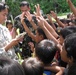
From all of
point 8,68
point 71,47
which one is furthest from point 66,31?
point 8,68

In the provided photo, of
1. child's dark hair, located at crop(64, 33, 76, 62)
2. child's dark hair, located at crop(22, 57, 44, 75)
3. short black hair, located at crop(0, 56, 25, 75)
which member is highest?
short black hair, located at crop(0, 56, 25, 75)

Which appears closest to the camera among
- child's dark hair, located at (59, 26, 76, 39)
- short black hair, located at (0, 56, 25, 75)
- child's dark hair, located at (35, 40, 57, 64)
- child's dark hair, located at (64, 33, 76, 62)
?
short black hair, located at (0, 56, 25, 75)

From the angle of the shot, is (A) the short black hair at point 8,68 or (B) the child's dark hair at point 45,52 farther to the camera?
(B) the child's dark hair at point 45,52

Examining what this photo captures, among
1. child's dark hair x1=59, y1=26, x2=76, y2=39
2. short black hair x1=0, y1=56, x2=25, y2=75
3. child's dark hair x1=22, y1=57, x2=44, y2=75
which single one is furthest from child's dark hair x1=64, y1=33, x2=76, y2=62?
child's dark hair x1=59, y1=26, x2=76, y2=39

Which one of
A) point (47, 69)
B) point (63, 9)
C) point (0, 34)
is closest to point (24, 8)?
point (0, 34)

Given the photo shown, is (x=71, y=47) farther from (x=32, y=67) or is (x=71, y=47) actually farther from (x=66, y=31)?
(x=66, y=31)

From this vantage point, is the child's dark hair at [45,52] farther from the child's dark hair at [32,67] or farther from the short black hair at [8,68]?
the short black hair at [8,68]

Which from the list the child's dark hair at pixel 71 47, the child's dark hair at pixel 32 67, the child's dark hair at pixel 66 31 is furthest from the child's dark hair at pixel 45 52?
the child's dark hair at pixel 66 31

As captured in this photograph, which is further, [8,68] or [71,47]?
[71,47]

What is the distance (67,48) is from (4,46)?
1253 millimetres

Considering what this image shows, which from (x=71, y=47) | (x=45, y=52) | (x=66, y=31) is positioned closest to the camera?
(x=71, y=47)

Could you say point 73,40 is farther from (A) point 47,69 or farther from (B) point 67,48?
(A) point 47,69

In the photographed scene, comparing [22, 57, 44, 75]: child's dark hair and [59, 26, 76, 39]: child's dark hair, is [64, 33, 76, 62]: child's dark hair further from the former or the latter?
[59, 26, 76, 39]: child's dark hair

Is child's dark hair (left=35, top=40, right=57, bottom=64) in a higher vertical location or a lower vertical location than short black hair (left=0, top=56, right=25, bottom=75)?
lower
